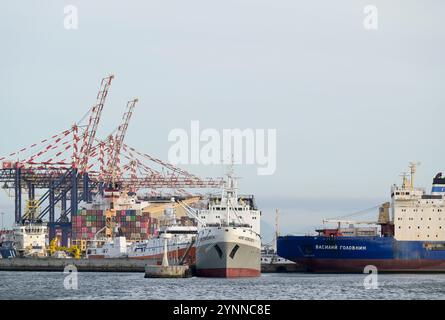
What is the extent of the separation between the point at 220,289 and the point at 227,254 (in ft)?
52.0

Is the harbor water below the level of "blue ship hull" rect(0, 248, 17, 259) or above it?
below

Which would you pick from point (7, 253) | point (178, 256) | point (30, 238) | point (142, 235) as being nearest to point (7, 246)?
point (30, 238)

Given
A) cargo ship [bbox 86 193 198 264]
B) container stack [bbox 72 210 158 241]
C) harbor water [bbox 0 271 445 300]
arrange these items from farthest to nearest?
container stack [bbox 72 210 158 241] < cargo ship [bbox 86 193 198 264] < harbor water [bbox 0 271 445 300]

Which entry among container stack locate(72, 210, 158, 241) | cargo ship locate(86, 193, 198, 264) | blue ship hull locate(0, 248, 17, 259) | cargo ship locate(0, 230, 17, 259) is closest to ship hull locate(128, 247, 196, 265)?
cargo ship locate(86, 193, 198, 264)

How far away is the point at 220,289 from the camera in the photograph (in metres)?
72.1

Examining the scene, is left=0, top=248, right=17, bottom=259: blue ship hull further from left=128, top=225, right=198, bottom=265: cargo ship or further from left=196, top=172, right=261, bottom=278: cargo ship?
left=196, top=172, right=261, bottom=278: cargo ship

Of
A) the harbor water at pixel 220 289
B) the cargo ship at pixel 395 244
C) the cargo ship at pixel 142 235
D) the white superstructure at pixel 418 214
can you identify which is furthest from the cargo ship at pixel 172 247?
the white superstructure at pixel 418 214

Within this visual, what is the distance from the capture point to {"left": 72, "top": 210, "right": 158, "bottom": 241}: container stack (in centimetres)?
14550

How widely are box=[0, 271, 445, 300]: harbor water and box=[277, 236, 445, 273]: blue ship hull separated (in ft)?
52.9

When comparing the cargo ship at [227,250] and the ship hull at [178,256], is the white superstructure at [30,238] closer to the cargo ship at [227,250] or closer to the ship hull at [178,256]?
the ship hull at [178,256]

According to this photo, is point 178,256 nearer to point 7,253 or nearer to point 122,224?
point 7,253

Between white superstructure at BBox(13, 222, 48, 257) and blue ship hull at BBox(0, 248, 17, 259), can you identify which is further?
white superstructure at BBox(13, 222, 48, 257)

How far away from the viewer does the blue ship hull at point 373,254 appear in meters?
106
